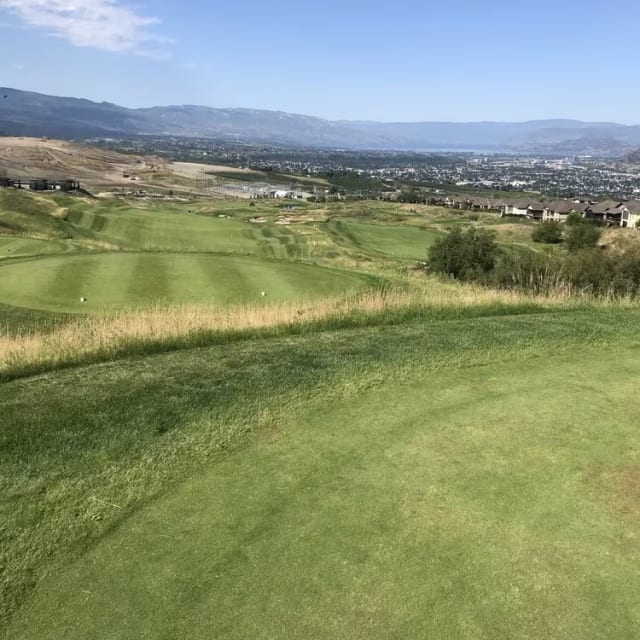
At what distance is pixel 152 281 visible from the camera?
17.3m

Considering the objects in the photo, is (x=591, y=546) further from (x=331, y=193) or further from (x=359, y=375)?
(x=331, y=193)

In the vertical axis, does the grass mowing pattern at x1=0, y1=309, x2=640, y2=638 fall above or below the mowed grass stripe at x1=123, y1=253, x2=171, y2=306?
above

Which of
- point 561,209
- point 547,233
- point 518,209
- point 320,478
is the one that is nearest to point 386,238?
point 547,233

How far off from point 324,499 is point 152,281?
43.0ft

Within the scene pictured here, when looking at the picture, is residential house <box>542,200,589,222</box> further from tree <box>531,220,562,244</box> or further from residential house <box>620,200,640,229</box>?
tree <box>531,220,562,244</box>

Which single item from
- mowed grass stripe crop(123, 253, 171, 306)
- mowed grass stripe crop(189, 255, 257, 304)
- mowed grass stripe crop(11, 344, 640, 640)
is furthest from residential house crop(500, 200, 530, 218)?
mowed grass stripe crop(11, 344, 640, 640)

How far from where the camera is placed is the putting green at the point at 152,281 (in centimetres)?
1549

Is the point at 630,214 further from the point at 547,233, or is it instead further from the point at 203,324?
the point at 203,324

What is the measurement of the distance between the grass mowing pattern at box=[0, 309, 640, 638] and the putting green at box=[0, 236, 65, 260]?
1709 cm

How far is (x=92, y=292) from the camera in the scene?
1600 cm

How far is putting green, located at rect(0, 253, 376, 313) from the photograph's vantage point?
50.8 feet

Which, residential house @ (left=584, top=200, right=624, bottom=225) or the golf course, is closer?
the golf course

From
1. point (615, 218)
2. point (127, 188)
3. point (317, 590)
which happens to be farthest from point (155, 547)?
point (127, 188)

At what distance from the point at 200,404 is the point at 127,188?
118998 millimetres
